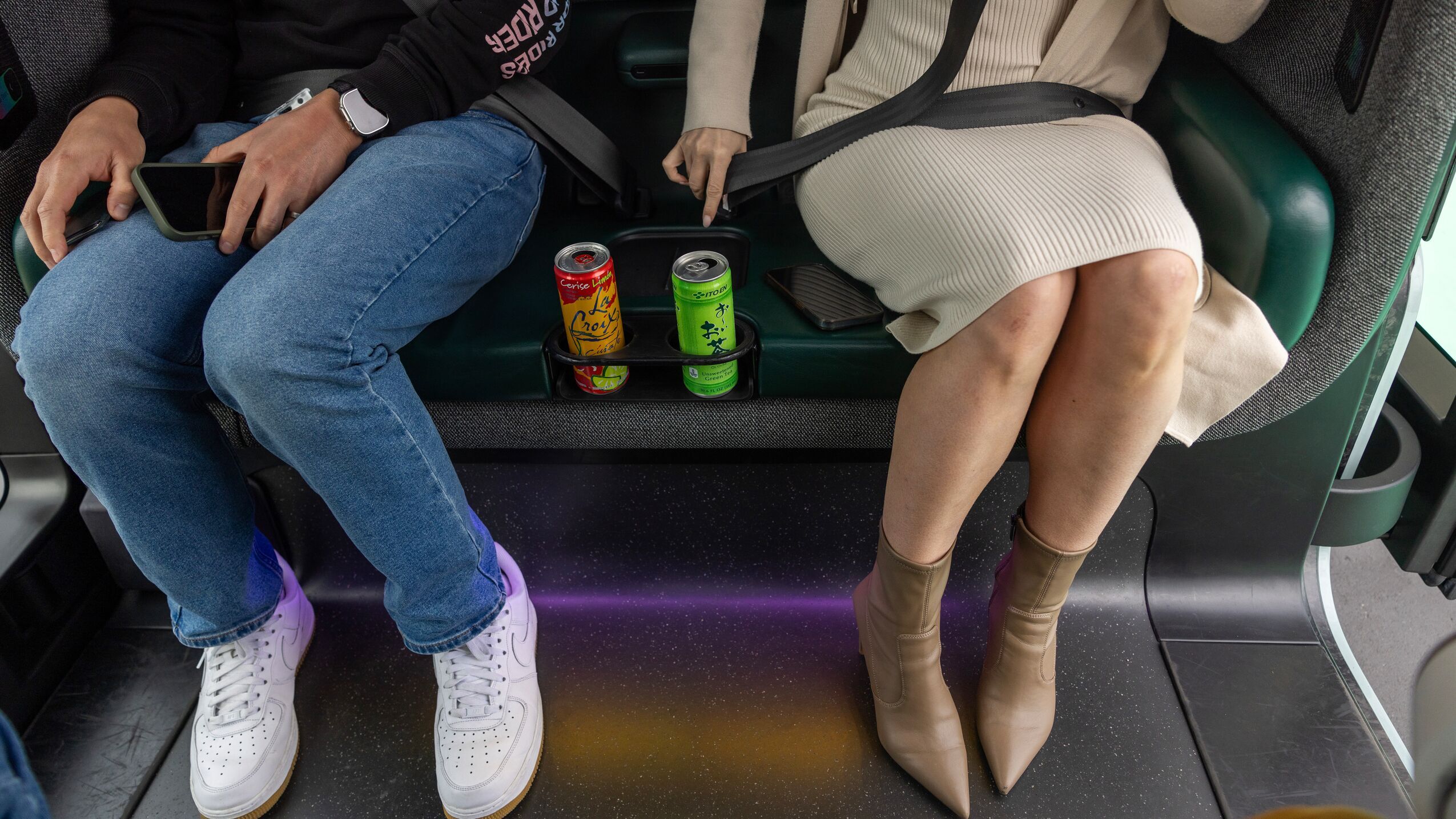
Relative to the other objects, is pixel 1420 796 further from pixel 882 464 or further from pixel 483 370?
pixel 483 370

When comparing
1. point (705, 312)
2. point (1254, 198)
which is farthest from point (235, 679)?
point (1254, 198)

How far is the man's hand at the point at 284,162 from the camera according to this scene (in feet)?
3.42

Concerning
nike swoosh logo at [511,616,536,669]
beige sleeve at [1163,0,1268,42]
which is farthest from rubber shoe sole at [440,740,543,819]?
beige sleeve at [1163,0,1268,42]

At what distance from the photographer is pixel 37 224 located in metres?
1.06

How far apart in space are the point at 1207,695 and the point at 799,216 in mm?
989

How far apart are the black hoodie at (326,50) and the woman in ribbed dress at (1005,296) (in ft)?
0.88

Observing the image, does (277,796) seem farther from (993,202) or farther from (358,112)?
(993,202)

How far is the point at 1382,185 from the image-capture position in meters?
0.95

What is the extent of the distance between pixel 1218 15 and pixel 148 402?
137 cm

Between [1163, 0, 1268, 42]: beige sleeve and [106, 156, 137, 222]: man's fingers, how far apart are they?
52.4 inches

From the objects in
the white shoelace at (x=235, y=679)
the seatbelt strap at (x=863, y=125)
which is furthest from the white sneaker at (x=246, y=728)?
the seatbelt strap at (x=863, y=125)

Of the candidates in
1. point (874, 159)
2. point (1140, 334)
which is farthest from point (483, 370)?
point (1140, 334)

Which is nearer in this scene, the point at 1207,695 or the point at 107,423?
the point at 107,423

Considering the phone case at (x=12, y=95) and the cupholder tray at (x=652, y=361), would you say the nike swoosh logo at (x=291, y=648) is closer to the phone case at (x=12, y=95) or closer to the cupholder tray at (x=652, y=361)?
the cupholder tray at (x=652, y=361)
